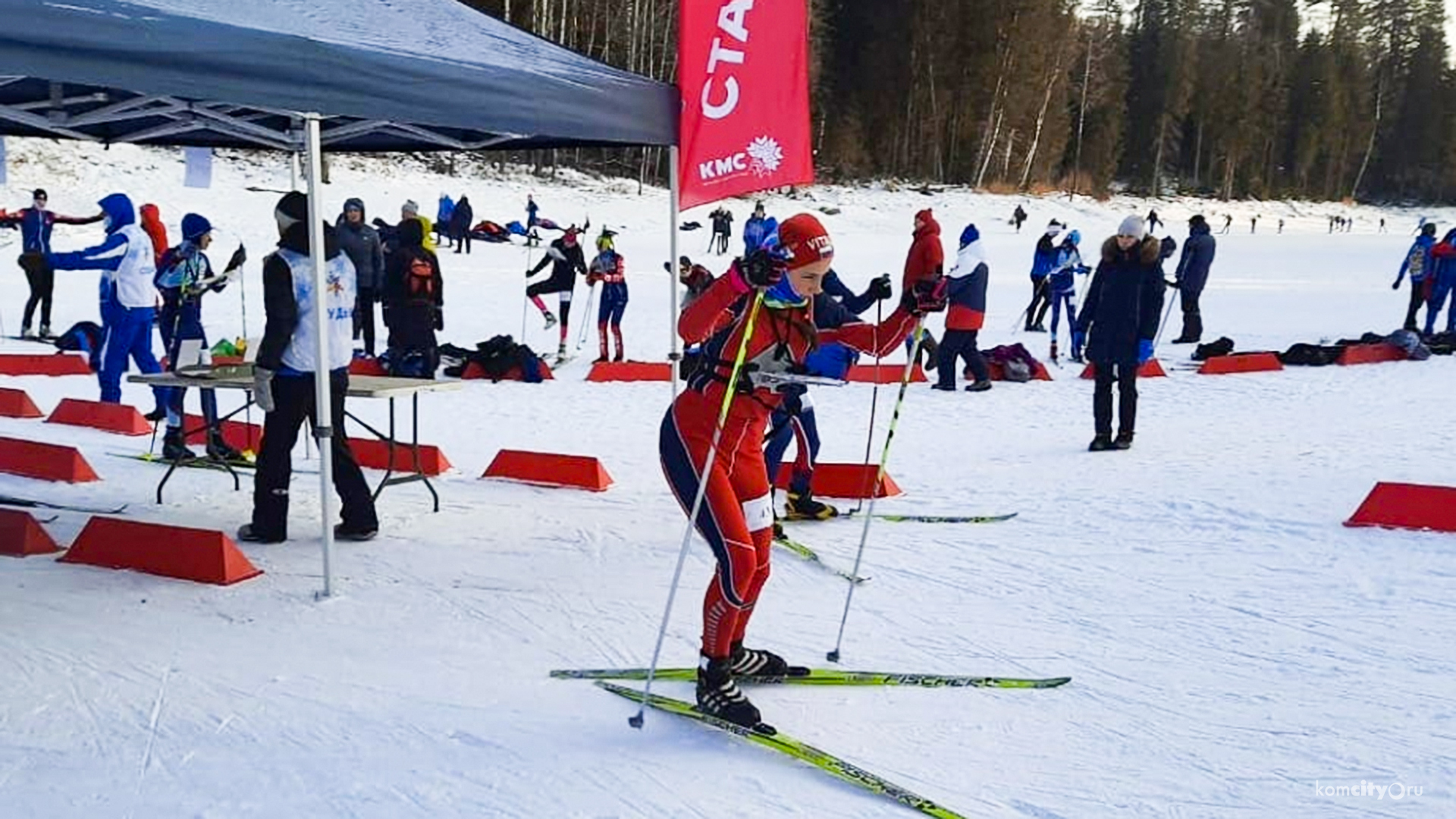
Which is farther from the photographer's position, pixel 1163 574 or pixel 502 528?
pixel 502 528

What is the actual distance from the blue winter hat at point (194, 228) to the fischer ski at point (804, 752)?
5.35 metres

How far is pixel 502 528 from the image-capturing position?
20.0ft

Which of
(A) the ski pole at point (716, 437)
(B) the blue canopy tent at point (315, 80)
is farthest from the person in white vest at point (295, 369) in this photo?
(A) the ski pole at point (716, 437)

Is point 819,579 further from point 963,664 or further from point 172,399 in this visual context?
point 172,399

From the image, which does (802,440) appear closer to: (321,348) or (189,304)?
(321,348)

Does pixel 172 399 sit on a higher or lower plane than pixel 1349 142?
lower

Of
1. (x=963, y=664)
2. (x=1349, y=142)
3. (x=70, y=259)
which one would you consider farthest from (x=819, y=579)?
(x=1349, y=142)

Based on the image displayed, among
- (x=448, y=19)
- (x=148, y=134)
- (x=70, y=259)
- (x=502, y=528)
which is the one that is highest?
(x=448, y=19)

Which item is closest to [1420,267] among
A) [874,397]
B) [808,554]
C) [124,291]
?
[808,554]

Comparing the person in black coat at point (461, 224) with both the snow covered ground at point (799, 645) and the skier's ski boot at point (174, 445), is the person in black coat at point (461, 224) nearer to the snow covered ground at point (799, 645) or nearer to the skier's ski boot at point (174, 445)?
the snow covered ground at point (799, 645)

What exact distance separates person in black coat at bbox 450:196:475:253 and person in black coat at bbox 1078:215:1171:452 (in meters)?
18.4

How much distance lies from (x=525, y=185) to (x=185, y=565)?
31.2 metres

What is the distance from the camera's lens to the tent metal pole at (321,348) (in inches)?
179

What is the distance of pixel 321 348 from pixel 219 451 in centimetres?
311
